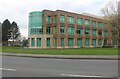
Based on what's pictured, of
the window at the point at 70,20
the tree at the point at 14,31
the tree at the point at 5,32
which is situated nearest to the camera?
the window at the point at 70,20

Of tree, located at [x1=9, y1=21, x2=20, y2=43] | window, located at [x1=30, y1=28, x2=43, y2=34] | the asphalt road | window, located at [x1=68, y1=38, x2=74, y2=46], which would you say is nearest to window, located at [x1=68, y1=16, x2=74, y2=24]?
window, located at [x1=68, y1=38, x2=74, y2=46]

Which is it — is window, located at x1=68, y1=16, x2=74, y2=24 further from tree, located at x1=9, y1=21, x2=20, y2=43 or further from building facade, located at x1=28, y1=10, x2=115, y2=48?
tree, located at x1=9, y1=21, x2=20, y2=43

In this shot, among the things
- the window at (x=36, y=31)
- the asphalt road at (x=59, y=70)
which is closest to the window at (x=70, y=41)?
the window at (x=36, y=31)

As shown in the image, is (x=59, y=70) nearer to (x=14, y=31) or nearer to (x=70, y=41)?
(x=70, y=41)

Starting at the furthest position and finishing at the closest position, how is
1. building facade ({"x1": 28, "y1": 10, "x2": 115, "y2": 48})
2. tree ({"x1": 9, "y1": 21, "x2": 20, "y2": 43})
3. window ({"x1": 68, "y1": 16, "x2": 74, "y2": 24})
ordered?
tree ({"x1": 9, "y1": 21, "x2": 20, "y2": 43})
window ({"x1": 68, "y1": 16, "x2": 74, "y2": 24})
building facade ({"x1": 28, "y1": 10, "x2": 115, "y2": 48})

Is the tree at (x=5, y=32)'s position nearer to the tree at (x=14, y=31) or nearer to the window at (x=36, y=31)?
the tree at (x=14, y=31)

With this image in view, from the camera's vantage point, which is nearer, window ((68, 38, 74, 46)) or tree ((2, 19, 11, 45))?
window ((68, 38, 74, 46))

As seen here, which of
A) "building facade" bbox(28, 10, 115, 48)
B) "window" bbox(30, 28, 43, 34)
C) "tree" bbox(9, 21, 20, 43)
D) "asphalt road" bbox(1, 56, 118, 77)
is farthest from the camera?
"tree" bbox(9, 21, 20, 43)

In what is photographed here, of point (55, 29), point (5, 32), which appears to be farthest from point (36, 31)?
point (5, 32)

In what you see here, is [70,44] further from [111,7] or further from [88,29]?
[111,7]

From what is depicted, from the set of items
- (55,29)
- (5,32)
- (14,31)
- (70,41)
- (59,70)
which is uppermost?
(14,31)

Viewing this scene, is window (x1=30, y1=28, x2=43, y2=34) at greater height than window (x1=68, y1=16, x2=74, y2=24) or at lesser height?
lesser

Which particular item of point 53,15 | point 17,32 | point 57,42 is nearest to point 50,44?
point 57,42

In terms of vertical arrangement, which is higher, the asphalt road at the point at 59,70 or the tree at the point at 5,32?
the tree at the point at 5,32
